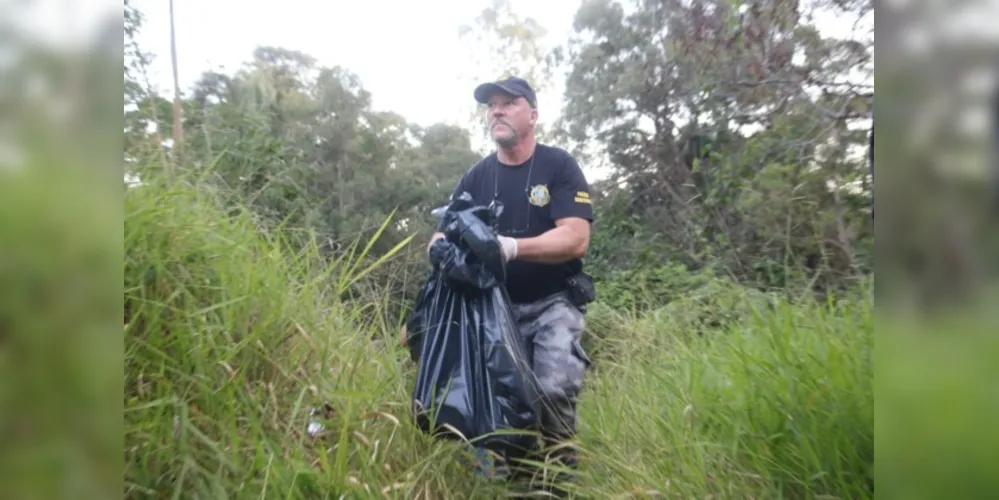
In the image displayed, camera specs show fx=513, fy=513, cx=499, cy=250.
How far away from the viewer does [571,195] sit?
1.62 metres

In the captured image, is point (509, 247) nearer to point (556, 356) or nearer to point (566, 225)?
point (566, 225)

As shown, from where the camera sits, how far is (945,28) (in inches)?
21.0

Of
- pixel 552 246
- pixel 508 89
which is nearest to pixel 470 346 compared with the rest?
pixel 552 246

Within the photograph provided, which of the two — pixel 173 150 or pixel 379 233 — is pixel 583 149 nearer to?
pixel 379 233

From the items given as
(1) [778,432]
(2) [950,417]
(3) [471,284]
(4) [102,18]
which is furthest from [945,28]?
(3) [471,284]

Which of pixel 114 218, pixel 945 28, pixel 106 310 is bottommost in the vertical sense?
pixel 106 310

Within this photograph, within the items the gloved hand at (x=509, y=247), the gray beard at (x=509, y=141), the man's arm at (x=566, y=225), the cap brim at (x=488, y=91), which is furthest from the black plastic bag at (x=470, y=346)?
the cap brim at (x=488, y=91)

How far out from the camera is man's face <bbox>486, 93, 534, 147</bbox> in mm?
1691

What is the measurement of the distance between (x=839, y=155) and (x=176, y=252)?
1.41 m

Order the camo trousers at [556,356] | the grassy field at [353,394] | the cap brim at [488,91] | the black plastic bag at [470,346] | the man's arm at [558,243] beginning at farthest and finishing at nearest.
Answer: the cap brim at [488,91], the man's arm at [558,243], the camo trousers at [556,356], the black plastic bag at [470,346], the grassy field at [353,394]

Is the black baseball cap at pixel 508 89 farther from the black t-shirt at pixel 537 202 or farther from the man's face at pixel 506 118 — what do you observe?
the black t-shirt at pixel 537 202

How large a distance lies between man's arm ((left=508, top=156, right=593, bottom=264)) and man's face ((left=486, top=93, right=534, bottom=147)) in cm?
20

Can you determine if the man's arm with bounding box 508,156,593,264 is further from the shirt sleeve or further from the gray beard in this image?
the gray beard

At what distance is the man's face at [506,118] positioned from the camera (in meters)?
1.69
